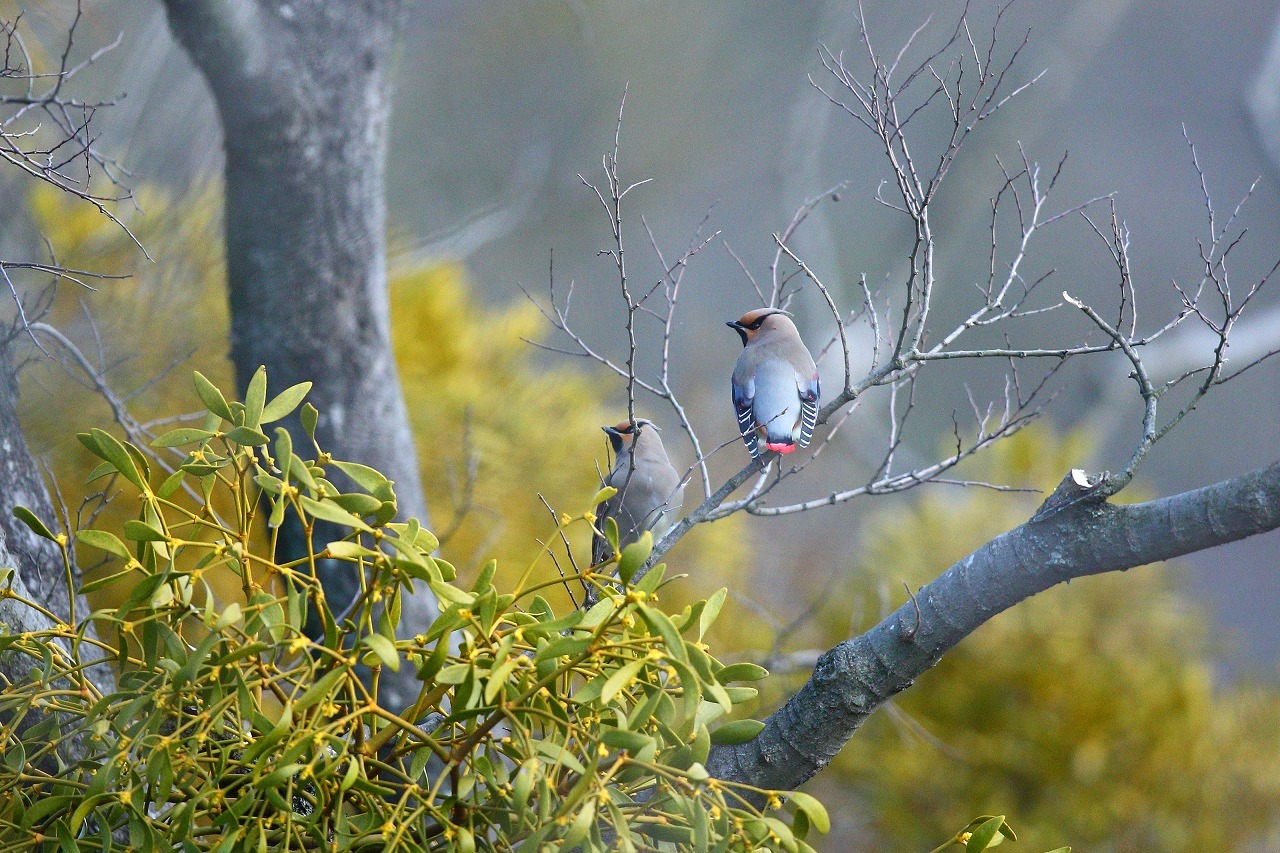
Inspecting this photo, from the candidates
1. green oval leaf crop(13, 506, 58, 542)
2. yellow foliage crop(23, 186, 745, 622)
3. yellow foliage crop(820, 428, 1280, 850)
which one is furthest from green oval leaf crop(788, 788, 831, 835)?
yellow foliage crop(820, 428, 1280, 850)

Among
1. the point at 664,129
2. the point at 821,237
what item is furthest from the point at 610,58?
the point at 821,237

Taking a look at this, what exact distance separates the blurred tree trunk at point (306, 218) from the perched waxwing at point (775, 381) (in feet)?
1.81

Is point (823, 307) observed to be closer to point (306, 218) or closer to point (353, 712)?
point (306, 218)

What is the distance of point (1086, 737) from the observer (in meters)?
2.15

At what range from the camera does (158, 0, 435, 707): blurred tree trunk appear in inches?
63.2

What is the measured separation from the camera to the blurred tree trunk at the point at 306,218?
5.27 ft

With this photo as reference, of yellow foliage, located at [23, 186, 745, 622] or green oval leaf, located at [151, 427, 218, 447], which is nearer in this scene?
green oval leaf, located at [151, 427, 218, 447]

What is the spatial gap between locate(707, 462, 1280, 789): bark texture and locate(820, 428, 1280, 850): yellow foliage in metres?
1.28

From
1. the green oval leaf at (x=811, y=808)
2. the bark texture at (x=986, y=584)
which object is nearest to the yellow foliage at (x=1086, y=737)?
the bark texture at (x=986, y=584)

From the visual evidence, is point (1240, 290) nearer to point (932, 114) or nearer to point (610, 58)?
point (932, 114)

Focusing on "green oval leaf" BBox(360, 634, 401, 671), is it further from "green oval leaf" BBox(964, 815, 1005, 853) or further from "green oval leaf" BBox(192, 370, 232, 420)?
"green oval leaf" BBox(964, 815, 1005, 853)

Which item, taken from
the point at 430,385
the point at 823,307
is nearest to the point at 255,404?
the point at 430,385

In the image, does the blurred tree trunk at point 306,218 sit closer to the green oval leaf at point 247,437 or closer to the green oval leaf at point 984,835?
the green oval leaf at point 247,437

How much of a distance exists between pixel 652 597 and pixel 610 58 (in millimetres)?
6478
